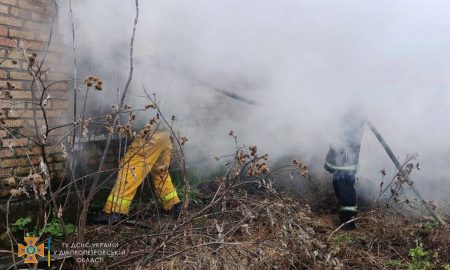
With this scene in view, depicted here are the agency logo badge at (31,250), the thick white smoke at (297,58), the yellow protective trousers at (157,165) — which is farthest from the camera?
the thick white smoke at (297,58)

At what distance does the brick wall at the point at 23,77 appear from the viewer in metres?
3.16

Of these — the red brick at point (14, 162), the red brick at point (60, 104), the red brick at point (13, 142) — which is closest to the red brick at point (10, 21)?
the red brick at point (60, 104)

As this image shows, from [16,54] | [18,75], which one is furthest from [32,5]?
[18,75]

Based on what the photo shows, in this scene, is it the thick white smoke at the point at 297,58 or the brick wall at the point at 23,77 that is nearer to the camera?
the brick wall at the point at 23,77

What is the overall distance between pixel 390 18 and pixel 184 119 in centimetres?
260

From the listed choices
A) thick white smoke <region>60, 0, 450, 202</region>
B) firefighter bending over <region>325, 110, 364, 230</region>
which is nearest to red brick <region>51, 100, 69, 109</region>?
thick white smoke <region>60, 0, 450, 202</region>

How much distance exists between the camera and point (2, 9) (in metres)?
3.14

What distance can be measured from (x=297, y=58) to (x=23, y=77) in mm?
2592

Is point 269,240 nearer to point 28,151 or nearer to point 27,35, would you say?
point 28,151

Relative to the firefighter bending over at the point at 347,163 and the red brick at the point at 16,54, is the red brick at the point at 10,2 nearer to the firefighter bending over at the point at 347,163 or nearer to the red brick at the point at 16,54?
the red brick at the point at 16,54

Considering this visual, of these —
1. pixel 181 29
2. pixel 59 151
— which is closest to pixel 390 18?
pixel 181 29

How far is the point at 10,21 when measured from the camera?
3.20 metres

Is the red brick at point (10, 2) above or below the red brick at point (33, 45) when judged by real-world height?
above

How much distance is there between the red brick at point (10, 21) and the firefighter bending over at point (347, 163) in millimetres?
3092
